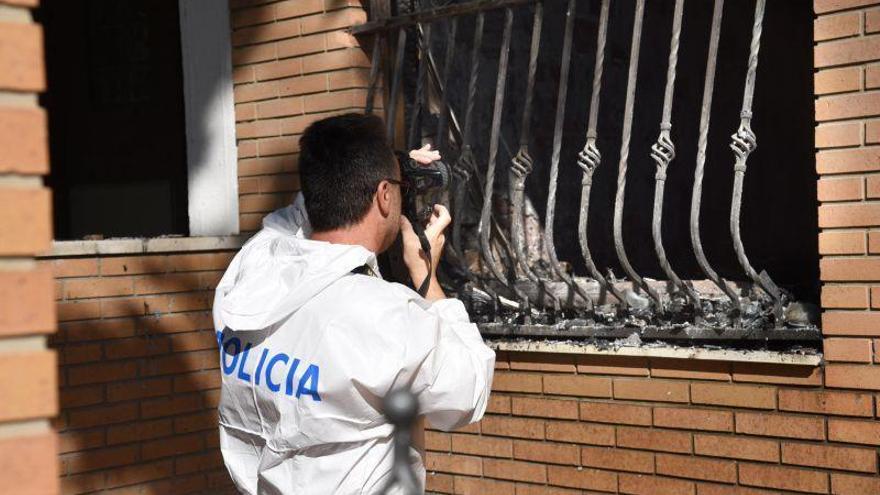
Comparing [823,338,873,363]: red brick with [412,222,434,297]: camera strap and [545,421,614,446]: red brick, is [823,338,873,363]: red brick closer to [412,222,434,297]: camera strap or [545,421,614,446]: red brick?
[545,421,614,446]: red brick

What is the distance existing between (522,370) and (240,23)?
194 cm

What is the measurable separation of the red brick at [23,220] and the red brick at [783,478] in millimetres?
2863

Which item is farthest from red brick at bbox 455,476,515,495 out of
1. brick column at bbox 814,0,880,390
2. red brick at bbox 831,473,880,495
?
brick column at bbox 814,0,880,390

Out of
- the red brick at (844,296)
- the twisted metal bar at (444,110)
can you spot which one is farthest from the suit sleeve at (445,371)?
the twisted metal bar at (444,110)

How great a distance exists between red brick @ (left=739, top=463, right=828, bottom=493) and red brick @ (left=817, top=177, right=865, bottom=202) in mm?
858

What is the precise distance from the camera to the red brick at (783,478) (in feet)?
12.1

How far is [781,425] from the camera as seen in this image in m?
3.74

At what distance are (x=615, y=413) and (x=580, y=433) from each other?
0.17 m

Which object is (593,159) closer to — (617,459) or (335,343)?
(617,459)

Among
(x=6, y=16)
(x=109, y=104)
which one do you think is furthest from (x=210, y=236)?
(x=6, y=16)

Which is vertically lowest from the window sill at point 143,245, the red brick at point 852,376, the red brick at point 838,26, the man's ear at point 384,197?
the red brick at point 852,376

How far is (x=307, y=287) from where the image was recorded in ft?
8.14

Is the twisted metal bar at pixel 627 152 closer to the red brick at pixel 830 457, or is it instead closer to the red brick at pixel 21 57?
the red brick at pixel 830 457

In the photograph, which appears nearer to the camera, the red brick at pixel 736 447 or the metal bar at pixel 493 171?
the red brick at pixel 736 447
